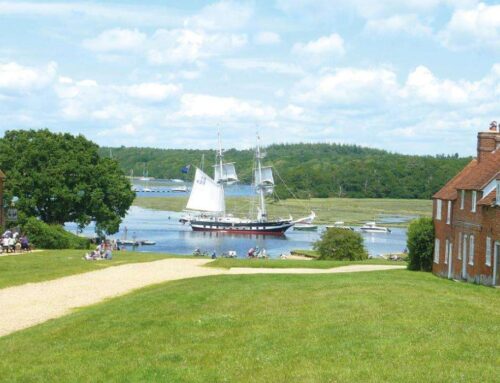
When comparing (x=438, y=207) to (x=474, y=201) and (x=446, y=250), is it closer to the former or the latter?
(x=446, y=250)

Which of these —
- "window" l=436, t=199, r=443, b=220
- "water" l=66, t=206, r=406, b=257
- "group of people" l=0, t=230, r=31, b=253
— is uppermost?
"window" l=436, t=199, r=443, b=220

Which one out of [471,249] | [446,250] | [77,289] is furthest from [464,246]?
[77,289]

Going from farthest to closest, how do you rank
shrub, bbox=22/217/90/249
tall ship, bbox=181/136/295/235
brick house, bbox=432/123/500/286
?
tall ship, bbox=181/136/295/235, shrub, bbox=22/217/90/249, brick house, bbox=432/123/500/286

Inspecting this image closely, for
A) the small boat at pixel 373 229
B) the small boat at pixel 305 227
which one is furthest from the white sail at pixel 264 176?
the small boat at pixel 373 229

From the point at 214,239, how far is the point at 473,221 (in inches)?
3848

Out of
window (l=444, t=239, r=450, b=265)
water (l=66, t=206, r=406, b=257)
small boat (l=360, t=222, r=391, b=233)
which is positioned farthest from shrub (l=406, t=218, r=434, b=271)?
small boat (l=360, t=222, r=391, b=233)

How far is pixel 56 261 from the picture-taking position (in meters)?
45.9

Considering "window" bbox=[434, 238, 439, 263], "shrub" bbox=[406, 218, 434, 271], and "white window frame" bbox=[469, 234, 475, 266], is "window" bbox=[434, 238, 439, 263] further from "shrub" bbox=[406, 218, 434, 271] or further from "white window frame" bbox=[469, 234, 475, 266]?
"white window frame" bbox=[469, 234, 475, 266]

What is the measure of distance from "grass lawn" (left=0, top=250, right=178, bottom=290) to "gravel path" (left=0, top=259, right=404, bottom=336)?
0.79 metres

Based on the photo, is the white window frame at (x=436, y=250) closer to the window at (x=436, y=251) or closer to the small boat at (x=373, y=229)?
the window at (x=436, y=251)

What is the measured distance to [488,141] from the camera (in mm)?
42094

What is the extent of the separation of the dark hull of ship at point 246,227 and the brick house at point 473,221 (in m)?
105

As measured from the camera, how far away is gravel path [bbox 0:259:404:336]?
2662cm

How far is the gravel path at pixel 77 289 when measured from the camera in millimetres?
26625
